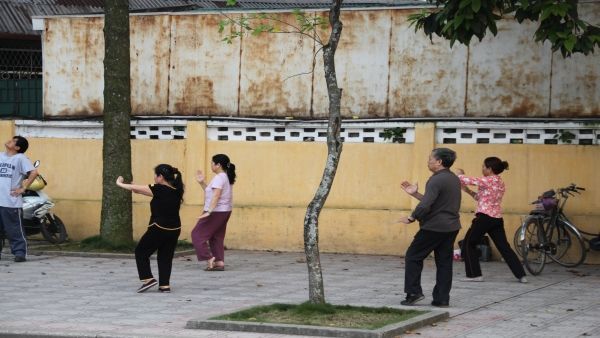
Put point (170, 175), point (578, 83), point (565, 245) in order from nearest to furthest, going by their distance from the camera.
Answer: point (170, 175) → point (565, 245) → point (578, 83)

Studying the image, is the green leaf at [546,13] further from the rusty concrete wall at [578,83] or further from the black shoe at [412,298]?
the black shoe at [412,298]

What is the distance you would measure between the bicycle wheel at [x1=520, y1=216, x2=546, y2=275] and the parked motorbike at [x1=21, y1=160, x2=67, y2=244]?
7328 mm

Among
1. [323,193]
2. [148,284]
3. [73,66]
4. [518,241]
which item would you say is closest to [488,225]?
[518,241]

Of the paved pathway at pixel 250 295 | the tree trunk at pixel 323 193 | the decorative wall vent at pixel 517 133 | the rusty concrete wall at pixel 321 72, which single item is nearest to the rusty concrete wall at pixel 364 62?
the rusty concrete wall at pixel 321 72

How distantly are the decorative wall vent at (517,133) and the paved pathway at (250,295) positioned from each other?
178 cm

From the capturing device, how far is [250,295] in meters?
12.9

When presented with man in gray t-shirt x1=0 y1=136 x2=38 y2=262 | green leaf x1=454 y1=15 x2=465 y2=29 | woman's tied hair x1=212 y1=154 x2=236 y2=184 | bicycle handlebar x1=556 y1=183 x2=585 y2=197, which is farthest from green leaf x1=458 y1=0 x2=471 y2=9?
man in gray t-shirt x1=0 y1=136 x2=38 y2=262

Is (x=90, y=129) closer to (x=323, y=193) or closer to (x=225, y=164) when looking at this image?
(x=225, y=164)

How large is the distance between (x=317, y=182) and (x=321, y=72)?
1.68 meters

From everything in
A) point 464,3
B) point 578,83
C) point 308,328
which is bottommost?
point 308,328

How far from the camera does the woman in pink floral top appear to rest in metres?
14.0

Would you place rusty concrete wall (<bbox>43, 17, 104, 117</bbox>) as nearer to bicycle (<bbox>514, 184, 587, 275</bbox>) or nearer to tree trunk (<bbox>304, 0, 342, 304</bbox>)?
bicycle (<bbox>514, 184, 587, 275</bbox>)

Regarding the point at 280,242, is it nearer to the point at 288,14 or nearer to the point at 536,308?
the point at 288,14

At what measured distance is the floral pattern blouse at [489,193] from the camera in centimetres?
1419
